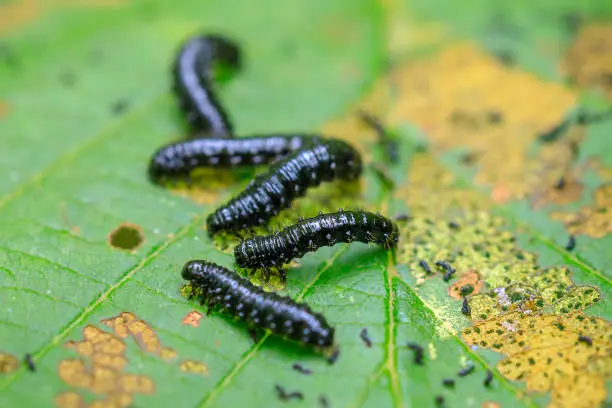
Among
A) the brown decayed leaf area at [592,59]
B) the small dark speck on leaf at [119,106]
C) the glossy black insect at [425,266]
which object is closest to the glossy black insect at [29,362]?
the glossy black insect at [425,266]

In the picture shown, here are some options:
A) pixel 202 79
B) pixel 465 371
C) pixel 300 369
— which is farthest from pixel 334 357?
pixel 202 79

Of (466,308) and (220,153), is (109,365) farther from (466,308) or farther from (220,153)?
(466,308)

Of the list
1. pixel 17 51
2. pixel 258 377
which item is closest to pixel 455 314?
pixel 258 377

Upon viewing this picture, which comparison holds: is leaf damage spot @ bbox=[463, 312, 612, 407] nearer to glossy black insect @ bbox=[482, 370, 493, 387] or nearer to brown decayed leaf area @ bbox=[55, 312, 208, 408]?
glossy black insect @ bbox=[482, 370, 493, 387]

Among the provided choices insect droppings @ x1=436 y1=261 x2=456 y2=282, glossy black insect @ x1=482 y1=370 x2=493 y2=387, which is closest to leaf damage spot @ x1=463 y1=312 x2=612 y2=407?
glossy black insect @ x1=482 y1=370 x2=493 y2=387

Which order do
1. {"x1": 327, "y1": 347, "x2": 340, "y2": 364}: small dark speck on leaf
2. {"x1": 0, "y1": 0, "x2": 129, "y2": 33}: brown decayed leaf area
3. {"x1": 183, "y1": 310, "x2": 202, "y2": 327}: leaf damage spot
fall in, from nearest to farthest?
{"x1": 327, "y1": 347, "x2": 340, "y2": 364}: small dark speck on leaf < {"x1": 183, "y1": 310, "x2": 202, "y2": 327}: leaf damage spot < {"x1": 0, "y1": 0, "x2": 129, "y2": 33}: brown decayed leaf area

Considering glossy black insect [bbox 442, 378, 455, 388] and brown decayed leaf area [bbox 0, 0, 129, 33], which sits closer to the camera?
glossy black insect [bbox 442, 378, 455, 388]
